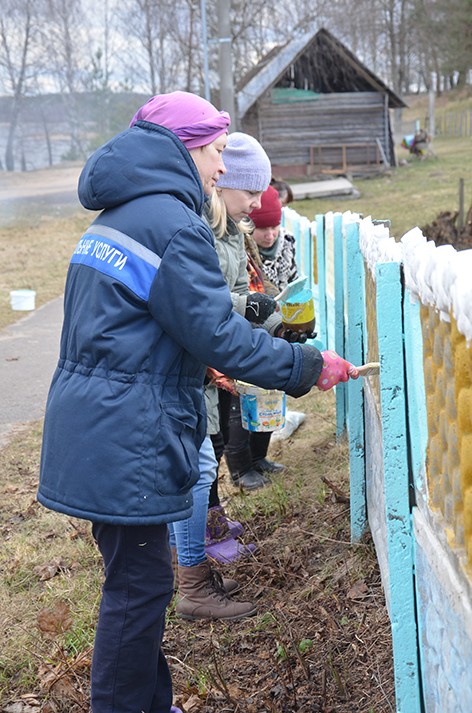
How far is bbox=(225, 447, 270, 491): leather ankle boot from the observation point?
14.9ft

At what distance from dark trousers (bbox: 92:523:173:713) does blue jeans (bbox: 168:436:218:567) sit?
29.1 inches

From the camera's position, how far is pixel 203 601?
129 inches

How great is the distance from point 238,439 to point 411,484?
92.1 inches

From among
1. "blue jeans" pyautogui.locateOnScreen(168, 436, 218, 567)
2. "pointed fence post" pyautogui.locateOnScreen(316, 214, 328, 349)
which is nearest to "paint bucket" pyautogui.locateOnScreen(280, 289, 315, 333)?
"blue jeans" pyautogui.locateOnScreen(168, 436, 218, 567)

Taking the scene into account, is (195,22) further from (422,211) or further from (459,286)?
(459,286)

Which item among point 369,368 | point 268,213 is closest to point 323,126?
point 268,213

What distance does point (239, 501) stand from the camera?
4.38 meters

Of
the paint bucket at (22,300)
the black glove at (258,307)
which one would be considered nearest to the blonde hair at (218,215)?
the black glove at (258,307)

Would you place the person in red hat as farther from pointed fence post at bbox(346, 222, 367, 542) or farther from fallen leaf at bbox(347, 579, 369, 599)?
fallen leaf at bbox(347, 579, 369, 599)

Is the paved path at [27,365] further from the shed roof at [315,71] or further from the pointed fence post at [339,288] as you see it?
the shed roof at [315,71]

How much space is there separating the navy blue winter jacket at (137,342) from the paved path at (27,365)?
3493mm

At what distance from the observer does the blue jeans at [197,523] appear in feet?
10.5

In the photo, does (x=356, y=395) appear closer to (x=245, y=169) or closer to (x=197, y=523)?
(x=197, y=523)

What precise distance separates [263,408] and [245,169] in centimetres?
99
